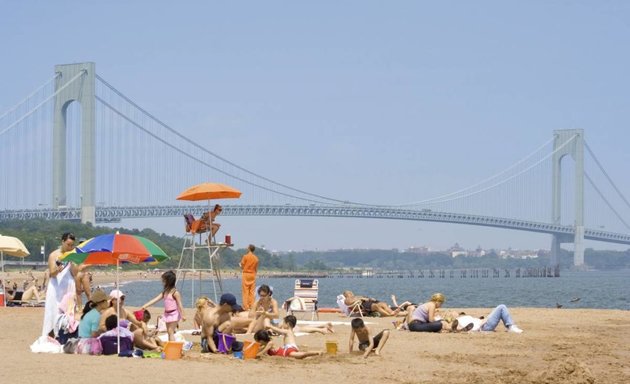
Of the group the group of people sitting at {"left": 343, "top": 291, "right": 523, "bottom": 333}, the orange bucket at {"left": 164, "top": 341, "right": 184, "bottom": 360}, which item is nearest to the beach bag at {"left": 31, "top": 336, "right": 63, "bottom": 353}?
the orange bucket at {"left": 164, "top": 341, "right": 184, "bottom": 360}

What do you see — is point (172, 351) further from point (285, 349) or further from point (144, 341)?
point (285, 349)

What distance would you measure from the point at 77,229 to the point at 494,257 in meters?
124

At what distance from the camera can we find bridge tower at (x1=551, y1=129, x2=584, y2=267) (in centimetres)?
8719

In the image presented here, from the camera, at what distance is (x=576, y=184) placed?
9262cm

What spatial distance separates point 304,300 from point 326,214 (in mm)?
58977

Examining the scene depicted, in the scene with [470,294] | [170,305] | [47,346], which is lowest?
[470,294]

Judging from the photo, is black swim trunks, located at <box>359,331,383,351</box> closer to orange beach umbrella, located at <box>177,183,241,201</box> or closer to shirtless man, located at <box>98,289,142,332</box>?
shirtless man, located at <box>98,289,142,332</box>

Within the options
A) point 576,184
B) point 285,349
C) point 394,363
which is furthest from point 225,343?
point 576,184

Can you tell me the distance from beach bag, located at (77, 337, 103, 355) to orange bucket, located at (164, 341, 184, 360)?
0.67 meters

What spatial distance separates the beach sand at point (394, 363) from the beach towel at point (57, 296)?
0.37 m

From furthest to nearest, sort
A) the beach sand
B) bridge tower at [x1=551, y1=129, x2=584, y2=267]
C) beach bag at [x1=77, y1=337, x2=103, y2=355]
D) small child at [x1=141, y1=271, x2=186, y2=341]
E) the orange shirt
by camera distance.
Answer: bridge tower at [x1=551, y1=129, x2=584, y2=267] → the orange shirt → small child at [x1=141, y1=271, x2=186, y2=341] → beach bag at [x1=77, y1=337, x2=103, y2=355] → the beach sand

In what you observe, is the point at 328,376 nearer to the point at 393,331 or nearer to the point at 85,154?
the point at 393,331

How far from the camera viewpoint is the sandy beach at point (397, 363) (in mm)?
9523

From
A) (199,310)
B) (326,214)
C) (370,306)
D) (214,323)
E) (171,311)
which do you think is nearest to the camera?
(214,323)
